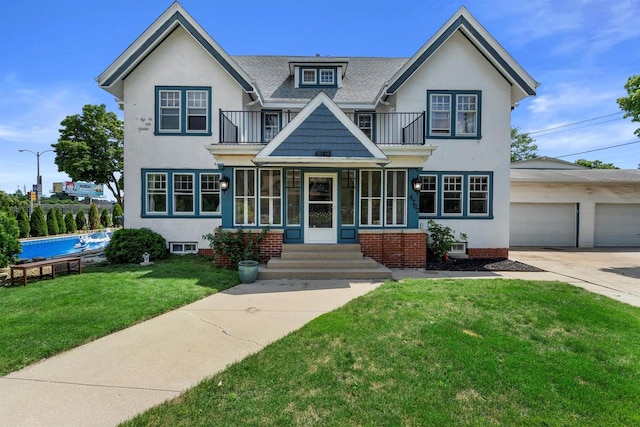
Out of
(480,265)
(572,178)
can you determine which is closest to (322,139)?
(480,265)

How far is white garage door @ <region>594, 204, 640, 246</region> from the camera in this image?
647 inches

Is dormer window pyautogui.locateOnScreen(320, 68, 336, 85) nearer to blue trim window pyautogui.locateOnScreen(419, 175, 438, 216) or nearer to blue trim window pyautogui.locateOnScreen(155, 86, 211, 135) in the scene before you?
blue trim window pyautogui.locateOnScreen(155, 86, 211, 135)

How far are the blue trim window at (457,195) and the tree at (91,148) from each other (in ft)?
87.9

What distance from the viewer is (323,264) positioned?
9180mm

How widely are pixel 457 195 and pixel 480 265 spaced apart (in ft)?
10.2

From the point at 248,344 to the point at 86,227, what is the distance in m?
29.2

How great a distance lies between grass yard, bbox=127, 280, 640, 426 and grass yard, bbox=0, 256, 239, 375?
2695 millimetres

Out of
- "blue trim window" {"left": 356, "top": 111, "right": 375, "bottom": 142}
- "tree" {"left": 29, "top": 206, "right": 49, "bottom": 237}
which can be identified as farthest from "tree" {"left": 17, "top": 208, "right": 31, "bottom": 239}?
"blue trim window" {"left": 356, "top": 111, "right": 375, "bottom": 142}

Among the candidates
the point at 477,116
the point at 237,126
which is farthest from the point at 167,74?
the point at 477,116

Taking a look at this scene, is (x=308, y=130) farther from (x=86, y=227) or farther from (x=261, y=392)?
(x=86, y=227)

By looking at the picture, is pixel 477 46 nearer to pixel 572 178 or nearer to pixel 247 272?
pixel 572 178

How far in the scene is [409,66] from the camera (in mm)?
11867

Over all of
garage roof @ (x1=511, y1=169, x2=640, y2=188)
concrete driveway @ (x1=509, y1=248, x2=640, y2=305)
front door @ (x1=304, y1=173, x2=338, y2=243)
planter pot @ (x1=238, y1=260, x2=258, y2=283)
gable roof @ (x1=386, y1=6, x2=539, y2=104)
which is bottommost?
concrete driveway @ (x1=509, y1=248, x2=640, y2=305)

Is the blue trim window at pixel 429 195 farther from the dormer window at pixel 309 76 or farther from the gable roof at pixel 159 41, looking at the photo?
the gable roof at pixel 159 41
